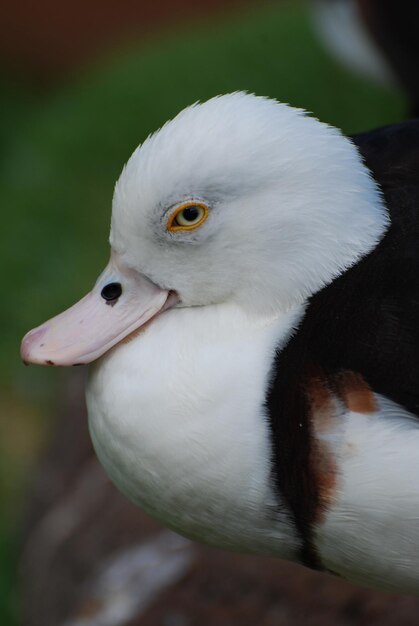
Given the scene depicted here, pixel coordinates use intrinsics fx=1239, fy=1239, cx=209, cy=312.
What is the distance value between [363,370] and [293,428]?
0.15 meters

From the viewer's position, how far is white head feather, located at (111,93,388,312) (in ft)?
6.81

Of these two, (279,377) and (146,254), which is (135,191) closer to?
(146,254)

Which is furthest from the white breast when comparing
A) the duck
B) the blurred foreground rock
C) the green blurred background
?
the green blurred background

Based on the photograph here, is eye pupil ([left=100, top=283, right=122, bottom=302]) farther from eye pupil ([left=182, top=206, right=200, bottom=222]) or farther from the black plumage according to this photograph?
the black plumage

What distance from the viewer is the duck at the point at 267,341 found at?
6.70ft

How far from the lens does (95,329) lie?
2215 millimetres

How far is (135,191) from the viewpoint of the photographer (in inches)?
83.0

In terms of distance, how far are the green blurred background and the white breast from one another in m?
2.64

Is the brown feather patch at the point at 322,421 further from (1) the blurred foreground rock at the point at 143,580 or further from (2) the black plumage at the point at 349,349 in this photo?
(1) the blurred foreground rock at the point at 143,580

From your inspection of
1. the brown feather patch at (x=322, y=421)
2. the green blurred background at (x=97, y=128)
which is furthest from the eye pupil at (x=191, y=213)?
the green blurred background at (x=97, y=128)

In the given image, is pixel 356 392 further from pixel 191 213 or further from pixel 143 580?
pixel 143 580

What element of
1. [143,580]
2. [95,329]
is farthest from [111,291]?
[143,580]

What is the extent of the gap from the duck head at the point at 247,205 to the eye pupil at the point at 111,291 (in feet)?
0.23

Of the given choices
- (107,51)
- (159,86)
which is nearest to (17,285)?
(159,86)
